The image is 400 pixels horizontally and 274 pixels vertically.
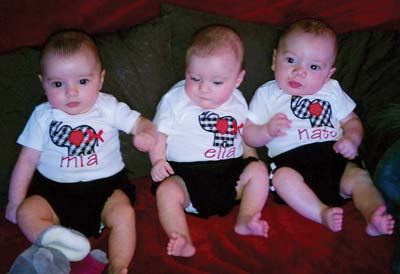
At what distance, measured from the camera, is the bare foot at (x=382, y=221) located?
1444 millimetres

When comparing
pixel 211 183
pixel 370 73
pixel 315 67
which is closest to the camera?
pixel 211 183

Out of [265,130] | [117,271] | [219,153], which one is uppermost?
[265,130]

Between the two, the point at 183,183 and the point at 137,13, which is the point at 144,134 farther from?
the point at 137,13

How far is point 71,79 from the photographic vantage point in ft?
5.00

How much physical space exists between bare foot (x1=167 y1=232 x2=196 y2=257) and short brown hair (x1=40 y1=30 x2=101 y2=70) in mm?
638

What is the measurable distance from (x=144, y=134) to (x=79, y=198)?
29 centimetres

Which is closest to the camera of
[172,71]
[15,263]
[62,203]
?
[15,263]

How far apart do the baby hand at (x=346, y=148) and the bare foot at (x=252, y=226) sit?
1.22ft

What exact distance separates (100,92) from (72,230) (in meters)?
0.51

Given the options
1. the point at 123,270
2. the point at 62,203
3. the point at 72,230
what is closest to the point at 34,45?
the point at 62,203

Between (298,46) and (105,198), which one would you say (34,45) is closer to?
(105,198)

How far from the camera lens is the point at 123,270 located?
Result: 1396mm

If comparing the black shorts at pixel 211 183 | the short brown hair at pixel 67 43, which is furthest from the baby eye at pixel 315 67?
the short brown hair at pixel 67 43

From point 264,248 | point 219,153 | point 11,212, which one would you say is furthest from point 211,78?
point 11,212
